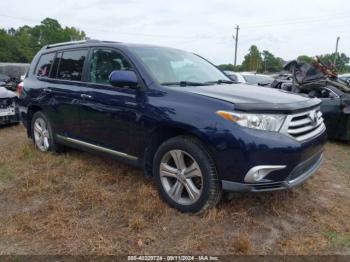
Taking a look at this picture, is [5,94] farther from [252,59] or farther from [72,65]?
[252,59]

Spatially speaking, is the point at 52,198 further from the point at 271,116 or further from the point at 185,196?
the point at 271,116

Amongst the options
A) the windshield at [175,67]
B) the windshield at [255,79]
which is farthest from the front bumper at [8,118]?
the windshield at [255,79]

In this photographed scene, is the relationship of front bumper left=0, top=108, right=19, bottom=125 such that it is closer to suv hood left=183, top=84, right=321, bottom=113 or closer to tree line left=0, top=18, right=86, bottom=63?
suv hood left=183, top=84, right=321, bottom=113

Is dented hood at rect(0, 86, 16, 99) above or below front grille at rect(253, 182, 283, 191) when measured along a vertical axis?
above

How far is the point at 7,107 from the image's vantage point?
7773mm

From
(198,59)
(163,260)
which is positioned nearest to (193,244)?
(163,260)

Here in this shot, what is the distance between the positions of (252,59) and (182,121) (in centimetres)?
7115

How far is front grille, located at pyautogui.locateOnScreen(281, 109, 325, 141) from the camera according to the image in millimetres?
3088

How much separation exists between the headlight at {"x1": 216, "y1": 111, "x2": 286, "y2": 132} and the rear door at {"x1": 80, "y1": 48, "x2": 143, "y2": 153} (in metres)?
1.12

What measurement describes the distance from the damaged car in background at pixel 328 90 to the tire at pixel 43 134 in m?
4.29

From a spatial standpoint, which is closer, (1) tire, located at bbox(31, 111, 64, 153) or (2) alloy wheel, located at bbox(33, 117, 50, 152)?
(1) tire, located at bbox(31, 111, 64, 153)

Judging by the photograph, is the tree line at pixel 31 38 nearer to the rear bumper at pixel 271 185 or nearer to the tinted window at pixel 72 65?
the tinted window at pixel 72 65

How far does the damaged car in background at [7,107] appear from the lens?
7664 mm

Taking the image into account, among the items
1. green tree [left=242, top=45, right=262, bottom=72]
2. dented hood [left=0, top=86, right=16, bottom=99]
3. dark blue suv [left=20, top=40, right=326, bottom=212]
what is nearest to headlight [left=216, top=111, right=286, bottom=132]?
dark blue suv [left=20, top=40, right=326, bottom=212]
